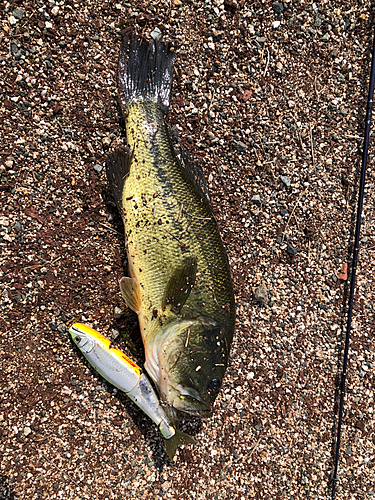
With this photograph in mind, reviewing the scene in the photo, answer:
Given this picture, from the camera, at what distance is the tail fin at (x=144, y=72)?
2406mm

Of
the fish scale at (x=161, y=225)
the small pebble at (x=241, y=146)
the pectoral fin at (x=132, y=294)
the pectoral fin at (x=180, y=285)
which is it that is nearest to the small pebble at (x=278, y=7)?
the small pebble at (x=241, y=146)

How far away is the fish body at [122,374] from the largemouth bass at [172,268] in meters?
0.14

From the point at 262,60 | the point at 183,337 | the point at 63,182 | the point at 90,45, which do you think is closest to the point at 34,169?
the point at 63,182

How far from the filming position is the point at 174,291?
216cm

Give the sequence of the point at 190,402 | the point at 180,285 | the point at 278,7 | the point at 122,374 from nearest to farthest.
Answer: the point at 180,285, the point at 190,402, the point at 122,374, the point at 278,7

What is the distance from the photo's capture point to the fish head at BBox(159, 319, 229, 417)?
7.25ft

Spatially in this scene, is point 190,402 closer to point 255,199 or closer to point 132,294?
point 132,294

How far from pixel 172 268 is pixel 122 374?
91 cm

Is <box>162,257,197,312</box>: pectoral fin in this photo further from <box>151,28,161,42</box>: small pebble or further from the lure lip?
<box>151,28,161,42</box>: small pebble

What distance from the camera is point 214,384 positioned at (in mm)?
2277

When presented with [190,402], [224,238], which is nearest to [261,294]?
[224,238]

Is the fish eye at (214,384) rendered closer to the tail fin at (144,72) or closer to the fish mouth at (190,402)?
the fish mouth at (190,402)

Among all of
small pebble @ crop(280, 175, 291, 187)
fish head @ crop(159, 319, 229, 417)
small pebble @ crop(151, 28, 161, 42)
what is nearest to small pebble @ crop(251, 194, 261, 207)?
small pebble @ crop(280, 175, 291, 187)

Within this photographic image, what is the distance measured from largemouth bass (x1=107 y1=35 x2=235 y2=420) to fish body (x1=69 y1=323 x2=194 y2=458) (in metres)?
0.14
